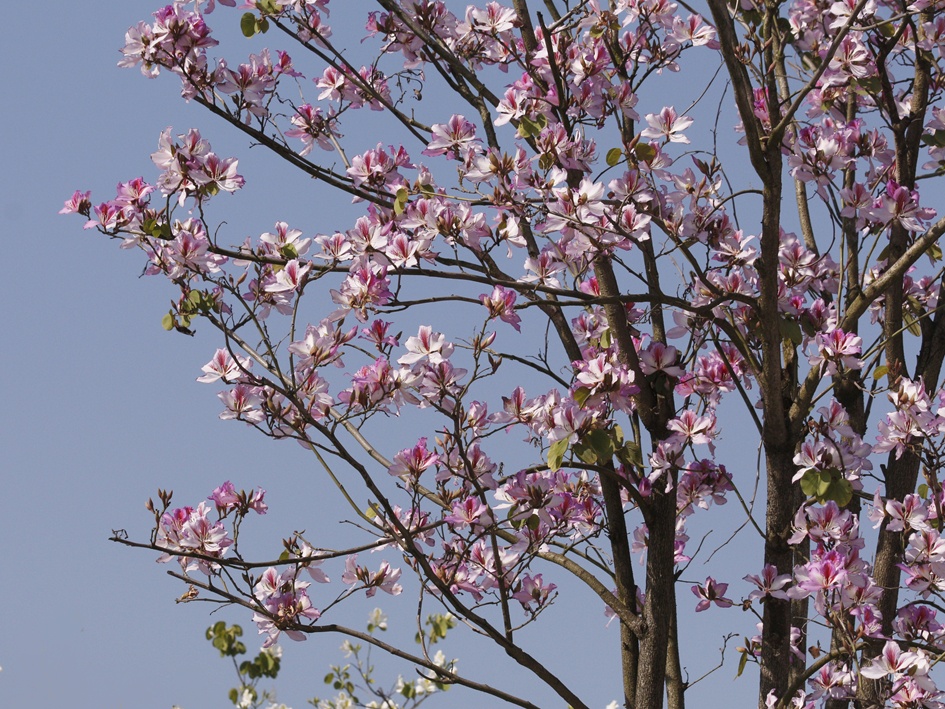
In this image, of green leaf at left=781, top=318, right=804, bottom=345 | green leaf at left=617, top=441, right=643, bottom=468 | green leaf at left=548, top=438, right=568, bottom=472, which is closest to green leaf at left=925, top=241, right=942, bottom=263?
green leaf at left=781, top=318, right=804, bottom=345

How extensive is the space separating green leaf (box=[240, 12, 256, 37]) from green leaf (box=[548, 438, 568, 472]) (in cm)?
201

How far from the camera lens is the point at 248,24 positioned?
4066mm

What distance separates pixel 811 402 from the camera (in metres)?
3.88

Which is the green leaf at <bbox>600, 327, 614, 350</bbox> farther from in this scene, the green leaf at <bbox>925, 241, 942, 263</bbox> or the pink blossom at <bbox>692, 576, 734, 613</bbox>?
the green leaf at <bbox>925, 241, 942, 263</bbox>

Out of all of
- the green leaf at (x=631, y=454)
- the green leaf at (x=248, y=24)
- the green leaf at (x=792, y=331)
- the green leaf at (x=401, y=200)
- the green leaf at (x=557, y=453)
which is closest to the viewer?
the green leaf at (x=557, y=453)

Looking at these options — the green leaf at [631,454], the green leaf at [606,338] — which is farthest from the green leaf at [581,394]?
the green leaf at [606,338]

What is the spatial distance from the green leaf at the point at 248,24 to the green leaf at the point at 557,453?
2.01 meters

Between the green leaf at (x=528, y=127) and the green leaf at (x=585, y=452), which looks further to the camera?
the green leaf at (x=528, y=127)

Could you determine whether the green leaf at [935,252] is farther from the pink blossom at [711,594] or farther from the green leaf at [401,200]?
the green leaf at [401,200]

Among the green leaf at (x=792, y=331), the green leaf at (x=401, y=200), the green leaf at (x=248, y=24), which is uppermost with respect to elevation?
the green leaf at (x=248, y=24)

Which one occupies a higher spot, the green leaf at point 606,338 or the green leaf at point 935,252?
the green leaf at point 935,252

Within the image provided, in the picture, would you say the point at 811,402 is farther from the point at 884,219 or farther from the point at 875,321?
the point at 875,321

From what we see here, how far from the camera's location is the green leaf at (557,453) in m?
3.34

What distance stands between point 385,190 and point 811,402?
173cm
